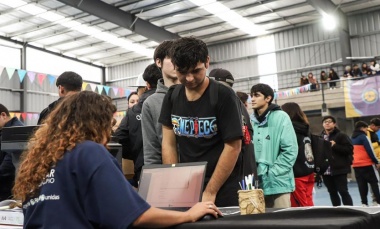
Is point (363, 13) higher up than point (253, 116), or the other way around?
point (363, 13)

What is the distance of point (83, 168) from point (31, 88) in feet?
50.3

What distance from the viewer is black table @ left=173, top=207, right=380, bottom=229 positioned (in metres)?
0.97

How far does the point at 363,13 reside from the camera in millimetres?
13516

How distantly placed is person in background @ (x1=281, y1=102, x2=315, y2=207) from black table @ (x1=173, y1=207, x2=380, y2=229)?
6.95 feet

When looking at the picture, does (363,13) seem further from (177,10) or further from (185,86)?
(185,86)

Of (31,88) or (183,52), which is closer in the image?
(183,52)

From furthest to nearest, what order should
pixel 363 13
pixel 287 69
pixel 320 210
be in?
pixel 287 69 → pixel 363 13 → pixel 320 210

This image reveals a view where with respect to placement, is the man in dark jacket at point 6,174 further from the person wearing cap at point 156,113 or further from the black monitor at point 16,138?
the person wearing cap at point 156,113

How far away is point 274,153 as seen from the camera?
2.72 m

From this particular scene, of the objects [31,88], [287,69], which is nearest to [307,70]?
[287,69]

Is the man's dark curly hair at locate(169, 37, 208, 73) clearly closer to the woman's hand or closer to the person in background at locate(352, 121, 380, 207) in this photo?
the woman's hand

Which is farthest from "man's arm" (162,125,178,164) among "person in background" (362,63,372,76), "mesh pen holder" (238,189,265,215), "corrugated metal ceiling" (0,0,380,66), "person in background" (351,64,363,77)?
"person in background" (351,64,363,77)

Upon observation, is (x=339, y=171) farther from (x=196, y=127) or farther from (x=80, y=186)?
(x=80, y=186)

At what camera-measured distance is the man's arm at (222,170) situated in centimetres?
161
